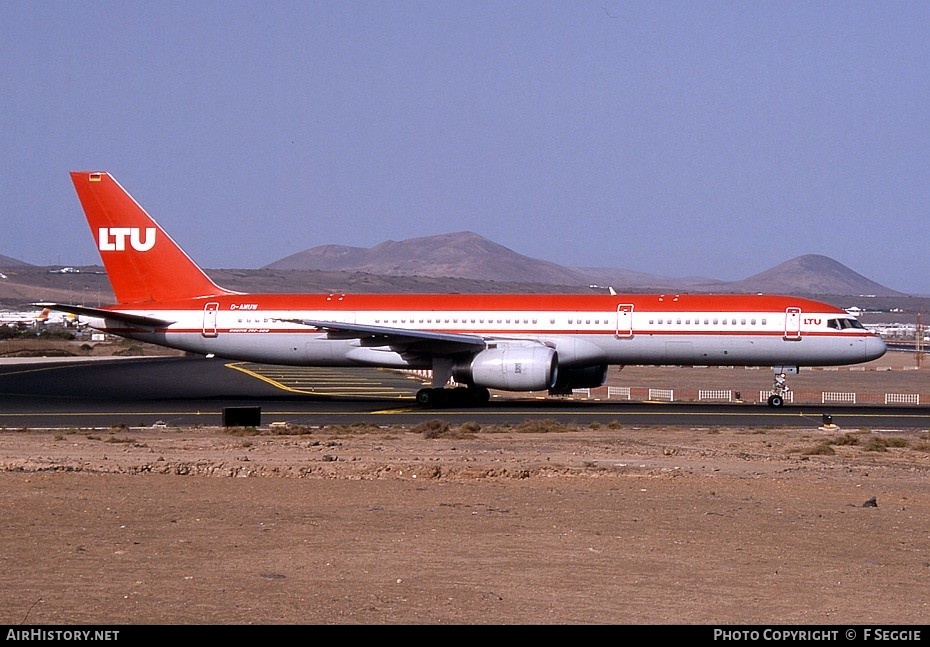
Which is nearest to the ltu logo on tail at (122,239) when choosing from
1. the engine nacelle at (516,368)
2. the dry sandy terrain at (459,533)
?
the engine nacelle at (516,368)

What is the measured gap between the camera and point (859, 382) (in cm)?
6088

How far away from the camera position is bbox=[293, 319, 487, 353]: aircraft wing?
33.9 meters

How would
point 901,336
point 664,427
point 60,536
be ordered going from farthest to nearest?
point 901,336, point 664,427, point 60,536

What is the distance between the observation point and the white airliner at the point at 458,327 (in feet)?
114

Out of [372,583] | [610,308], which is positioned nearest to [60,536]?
[372,583]

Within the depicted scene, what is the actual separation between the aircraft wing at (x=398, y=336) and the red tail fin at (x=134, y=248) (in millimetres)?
7110

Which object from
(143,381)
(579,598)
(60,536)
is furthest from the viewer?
(143,381)

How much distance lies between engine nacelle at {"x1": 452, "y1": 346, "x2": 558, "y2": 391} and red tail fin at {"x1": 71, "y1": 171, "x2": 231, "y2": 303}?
37.3ft

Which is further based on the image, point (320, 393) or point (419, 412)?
point (320, 393)

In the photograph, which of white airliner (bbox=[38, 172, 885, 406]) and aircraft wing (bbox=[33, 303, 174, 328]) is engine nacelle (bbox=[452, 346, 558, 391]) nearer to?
white airliner (bbox=[38, 172, 885, 406])

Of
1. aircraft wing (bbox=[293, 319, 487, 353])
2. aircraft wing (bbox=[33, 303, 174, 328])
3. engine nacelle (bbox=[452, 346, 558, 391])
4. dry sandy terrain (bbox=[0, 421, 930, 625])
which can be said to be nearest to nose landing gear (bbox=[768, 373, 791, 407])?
engine nacelle (bbox=[452, 346, 558, 391])

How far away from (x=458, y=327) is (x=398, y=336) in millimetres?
3278
